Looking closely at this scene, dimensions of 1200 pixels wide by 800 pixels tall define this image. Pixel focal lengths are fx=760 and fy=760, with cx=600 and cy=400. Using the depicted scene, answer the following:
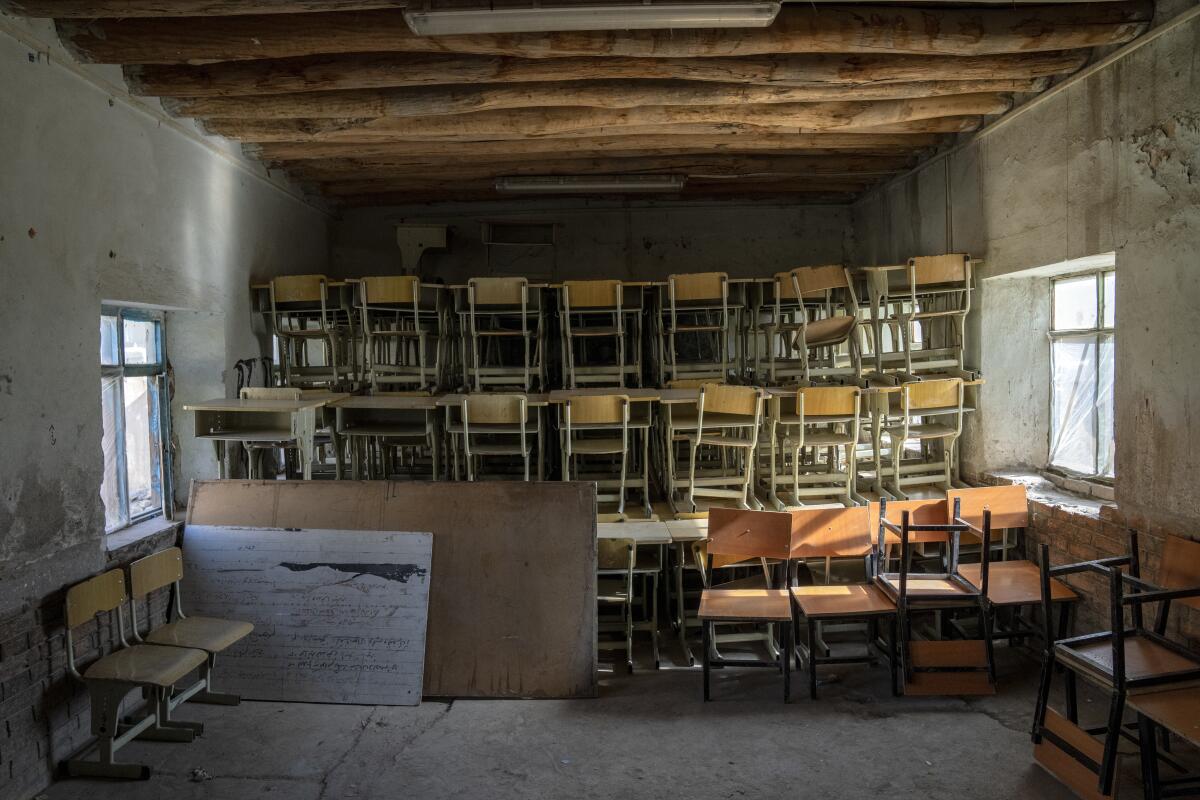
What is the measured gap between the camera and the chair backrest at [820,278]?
6051 millimetres

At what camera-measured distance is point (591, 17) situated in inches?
133

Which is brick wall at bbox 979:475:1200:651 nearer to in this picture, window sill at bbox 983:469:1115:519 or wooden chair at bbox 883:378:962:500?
window sill at bbox 983:469:1115:519

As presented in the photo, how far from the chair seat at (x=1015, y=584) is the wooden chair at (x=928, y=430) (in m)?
0.80

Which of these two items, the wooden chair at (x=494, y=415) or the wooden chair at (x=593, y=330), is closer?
the wooden chair at (x=494, y=415)

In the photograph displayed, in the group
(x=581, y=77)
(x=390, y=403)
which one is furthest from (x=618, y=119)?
(x=390, y=403)

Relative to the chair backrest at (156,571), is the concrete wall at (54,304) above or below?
above

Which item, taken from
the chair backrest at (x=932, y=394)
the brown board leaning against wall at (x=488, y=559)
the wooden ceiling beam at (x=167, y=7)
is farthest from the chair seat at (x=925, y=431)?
the wooden ceiling beam at (x=167, y=7)

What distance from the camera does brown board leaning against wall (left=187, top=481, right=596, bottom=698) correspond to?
419cm

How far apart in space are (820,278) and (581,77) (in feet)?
9.04

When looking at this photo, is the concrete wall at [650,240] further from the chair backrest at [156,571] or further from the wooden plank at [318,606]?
the chair backrest at [156,571]

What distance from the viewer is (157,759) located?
3516 mm

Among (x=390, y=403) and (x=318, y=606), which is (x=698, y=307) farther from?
(x=318, y=606)

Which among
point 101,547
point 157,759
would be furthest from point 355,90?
point 157,759

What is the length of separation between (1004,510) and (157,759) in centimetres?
482
